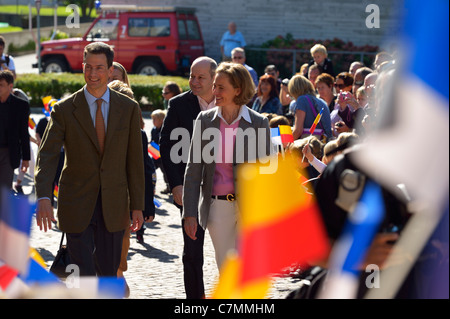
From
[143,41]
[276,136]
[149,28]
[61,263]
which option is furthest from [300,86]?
[149,28]

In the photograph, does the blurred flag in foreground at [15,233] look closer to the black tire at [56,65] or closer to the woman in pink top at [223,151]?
the woman in pink top at [223,151]

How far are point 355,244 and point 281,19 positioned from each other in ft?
84.6

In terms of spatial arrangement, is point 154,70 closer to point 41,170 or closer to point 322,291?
point 41,170

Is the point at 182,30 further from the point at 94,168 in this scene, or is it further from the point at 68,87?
the point at 94,168

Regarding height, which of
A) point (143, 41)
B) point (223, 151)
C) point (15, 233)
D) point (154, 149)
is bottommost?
point (154, 149)

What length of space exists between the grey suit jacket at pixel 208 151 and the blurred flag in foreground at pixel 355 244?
255 cm

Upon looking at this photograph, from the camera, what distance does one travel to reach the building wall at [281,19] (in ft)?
89.5

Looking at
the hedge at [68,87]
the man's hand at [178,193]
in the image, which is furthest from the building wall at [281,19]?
the man's hand at [178,193]

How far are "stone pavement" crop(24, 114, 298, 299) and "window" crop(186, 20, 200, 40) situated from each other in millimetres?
15514

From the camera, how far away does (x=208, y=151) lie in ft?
16.5

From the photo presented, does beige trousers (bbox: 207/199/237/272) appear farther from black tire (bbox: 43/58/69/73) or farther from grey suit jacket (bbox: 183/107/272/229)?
black tire (bbox: 43/58/69/73)

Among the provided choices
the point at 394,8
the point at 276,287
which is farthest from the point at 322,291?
the point at 276,287

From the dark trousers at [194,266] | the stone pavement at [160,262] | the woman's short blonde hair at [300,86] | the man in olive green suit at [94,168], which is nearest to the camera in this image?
the man in olive green suit at [94,168]
